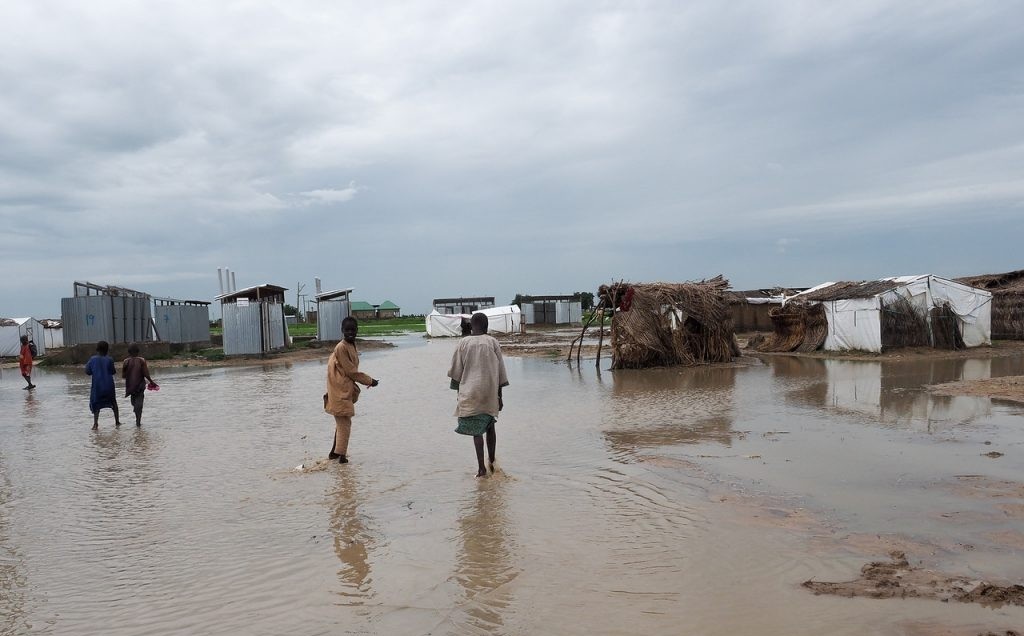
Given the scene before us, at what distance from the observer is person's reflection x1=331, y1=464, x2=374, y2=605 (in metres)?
4.55

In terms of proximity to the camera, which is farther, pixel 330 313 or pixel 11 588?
pixel 330 313

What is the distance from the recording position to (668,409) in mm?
12242

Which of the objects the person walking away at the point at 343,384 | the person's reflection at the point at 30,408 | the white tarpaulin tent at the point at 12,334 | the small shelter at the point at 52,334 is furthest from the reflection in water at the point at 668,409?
the small shelter at the point at 52,334

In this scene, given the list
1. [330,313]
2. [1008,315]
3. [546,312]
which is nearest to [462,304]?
[546,312]

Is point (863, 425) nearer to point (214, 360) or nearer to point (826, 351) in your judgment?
point (826, 351)

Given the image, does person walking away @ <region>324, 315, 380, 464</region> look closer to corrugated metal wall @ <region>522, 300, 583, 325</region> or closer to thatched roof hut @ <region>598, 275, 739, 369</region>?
thatched roof hut @ <region>598, 275, 739, 369</region>

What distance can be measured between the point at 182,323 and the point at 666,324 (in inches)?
962

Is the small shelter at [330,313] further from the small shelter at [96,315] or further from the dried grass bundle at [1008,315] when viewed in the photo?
the dried grass bundle at [1008,315]

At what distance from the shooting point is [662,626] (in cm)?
387

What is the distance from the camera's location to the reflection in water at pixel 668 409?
373 inches

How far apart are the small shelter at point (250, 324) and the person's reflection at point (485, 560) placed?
2426cm

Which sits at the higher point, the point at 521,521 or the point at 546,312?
the point at 546,312

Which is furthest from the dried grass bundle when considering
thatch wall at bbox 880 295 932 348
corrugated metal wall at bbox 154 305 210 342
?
corrugated metal wall at bbox 154 305 210 342

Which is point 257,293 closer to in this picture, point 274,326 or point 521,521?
point 274,326
